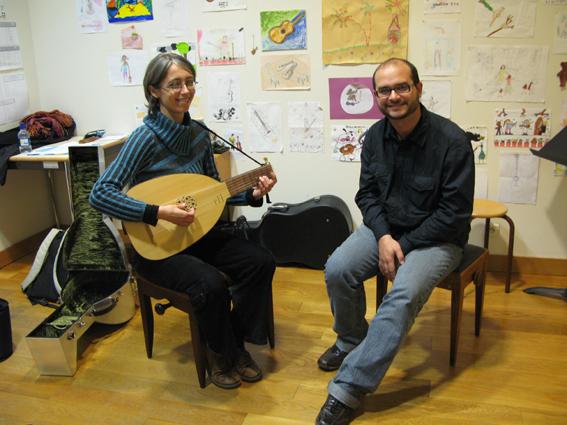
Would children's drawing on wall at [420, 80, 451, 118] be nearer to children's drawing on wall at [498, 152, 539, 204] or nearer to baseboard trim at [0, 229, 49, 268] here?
children's drawing on wall at [498, 152, 539, 204]

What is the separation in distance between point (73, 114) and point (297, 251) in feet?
5.48

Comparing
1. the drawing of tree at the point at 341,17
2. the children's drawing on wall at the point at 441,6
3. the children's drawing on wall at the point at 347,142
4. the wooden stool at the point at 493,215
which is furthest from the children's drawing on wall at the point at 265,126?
the wooden stool at the point at 493,215

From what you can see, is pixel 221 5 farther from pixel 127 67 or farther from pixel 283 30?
pixel 127 67

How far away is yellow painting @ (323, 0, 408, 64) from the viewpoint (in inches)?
112

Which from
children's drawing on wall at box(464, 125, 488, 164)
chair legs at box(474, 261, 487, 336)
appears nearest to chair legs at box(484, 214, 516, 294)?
children's drawing on wall at box(464, 125, 488, 164)

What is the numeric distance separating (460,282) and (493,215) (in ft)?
2.31

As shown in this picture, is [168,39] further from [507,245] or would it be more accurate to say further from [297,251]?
[507,245]

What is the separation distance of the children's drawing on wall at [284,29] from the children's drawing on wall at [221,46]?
0.48 ft

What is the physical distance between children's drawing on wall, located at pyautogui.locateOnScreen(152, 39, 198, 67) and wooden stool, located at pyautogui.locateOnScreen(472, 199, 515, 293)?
1741 mm

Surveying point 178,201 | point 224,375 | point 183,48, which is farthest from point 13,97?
point 224,375

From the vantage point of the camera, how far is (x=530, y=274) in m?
3.05

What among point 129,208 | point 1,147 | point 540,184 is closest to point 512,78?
point 540,184

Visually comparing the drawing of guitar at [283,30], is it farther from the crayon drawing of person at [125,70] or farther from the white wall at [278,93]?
the crayon drawing of person at [125,70]

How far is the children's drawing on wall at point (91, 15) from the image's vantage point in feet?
10.7
